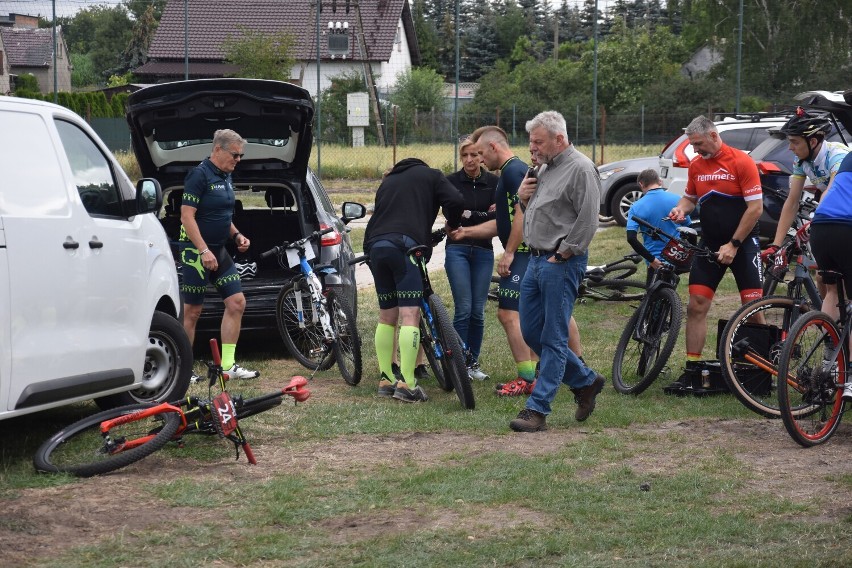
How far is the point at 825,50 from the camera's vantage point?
28969mm

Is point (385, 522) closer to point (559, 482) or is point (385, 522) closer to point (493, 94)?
point (559, 482)

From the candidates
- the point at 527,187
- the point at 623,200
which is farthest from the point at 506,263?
the point at 623,200

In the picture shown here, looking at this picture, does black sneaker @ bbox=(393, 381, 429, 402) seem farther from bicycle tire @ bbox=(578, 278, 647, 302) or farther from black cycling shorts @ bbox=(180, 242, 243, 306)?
bicycle tire @ bbox=(578, 278, 647, 302)

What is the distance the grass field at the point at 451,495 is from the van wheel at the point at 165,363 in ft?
1.71

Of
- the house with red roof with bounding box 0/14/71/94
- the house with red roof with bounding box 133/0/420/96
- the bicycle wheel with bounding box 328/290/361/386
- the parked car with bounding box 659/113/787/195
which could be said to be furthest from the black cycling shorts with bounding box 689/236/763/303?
the house with red roof with bounding box 0/14/71/94

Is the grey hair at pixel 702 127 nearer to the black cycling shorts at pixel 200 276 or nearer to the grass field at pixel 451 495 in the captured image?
the grass field at pixel 451 495

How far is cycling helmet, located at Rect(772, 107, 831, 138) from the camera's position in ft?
26.0

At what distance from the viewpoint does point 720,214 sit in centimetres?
805

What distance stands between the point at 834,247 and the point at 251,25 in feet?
95.2

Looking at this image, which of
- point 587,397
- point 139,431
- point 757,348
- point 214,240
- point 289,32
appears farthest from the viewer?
point 289,32

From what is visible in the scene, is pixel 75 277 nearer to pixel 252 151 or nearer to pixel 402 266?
pixel 402 266

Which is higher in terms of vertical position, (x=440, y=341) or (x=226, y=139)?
(x=226, y=139)

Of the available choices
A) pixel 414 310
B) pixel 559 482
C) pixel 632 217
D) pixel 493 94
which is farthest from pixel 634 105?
pixel 559 482

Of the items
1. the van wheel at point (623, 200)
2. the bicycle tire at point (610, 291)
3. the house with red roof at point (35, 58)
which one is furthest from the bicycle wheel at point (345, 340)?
the house with red roof at point (35, 58)
